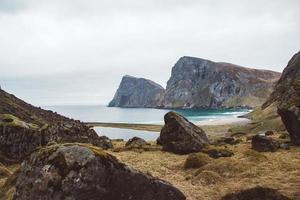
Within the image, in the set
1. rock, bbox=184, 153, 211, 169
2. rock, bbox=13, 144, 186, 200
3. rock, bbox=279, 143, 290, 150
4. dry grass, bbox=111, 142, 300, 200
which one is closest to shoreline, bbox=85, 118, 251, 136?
rock, bbox=279, 143, 290, 150

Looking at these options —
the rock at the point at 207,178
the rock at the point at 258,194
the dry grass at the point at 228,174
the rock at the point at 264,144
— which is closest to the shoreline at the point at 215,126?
the rock at the point at 264,144

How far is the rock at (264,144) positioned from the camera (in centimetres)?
3878

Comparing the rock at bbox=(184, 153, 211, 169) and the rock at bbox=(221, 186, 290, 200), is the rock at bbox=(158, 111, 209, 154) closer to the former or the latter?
the rock at bbox=(184, 153, 211, 169)

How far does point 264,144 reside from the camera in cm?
3953

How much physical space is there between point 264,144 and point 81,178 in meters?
28.0

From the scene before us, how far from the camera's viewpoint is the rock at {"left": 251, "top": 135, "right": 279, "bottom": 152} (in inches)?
1527

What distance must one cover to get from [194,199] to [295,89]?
2609 centimetres

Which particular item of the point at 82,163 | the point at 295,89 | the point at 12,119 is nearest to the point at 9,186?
the point at 82,163

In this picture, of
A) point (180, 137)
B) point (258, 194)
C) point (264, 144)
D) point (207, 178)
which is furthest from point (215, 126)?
point (258, 194)

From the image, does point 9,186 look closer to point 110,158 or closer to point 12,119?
point 110,158

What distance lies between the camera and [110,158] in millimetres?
16344

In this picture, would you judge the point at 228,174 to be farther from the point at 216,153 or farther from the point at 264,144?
the point at 264,144

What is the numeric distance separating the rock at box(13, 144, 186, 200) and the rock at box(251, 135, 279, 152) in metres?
24.3

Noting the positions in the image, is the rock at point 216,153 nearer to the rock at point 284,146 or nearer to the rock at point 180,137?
the rock at point 180,137
